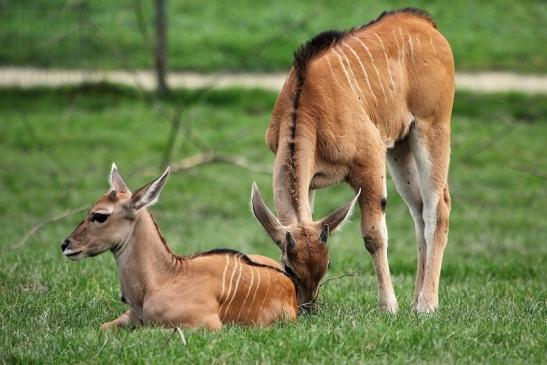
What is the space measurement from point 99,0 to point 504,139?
10.3 m

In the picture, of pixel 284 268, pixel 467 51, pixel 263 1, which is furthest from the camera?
pixel 263 1

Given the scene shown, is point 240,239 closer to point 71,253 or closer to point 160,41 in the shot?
point 71,253

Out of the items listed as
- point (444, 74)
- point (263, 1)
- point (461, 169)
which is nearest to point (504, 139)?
point (461, 169)

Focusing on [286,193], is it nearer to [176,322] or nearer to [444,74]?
[176,322]

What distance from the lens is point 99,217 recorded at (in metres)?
6.41

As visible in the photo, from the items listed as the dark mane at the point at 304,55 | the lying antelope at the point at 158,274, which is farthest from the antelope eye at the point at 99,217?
the dark mane at the point at 304,55

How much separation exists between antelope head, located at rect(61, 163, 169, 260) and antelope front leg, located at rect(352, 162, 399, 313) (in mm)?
1622

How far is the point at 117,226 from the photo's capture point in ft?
21.1

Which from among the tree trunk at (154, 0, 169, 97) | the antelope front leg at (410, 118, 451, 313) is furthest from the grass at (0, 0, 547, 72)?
the antelope front leg at (410, 118, 451, 313)

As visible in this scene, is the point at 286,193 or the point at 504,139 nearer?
the point at 286,193

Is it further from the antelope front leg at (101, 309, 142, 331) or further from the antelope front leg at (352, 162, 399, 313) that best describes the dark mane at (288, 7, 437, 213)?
the antelope front leg at (101, 309, 142, 331)

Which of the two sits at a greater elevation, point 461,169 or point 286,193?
point 286,193

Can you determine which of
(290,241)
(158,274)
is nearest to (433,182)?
(290,241)

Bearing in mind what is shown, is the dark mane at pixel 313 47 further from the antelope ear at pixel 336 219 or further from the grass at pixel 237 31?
the grass at pixel 237 31
